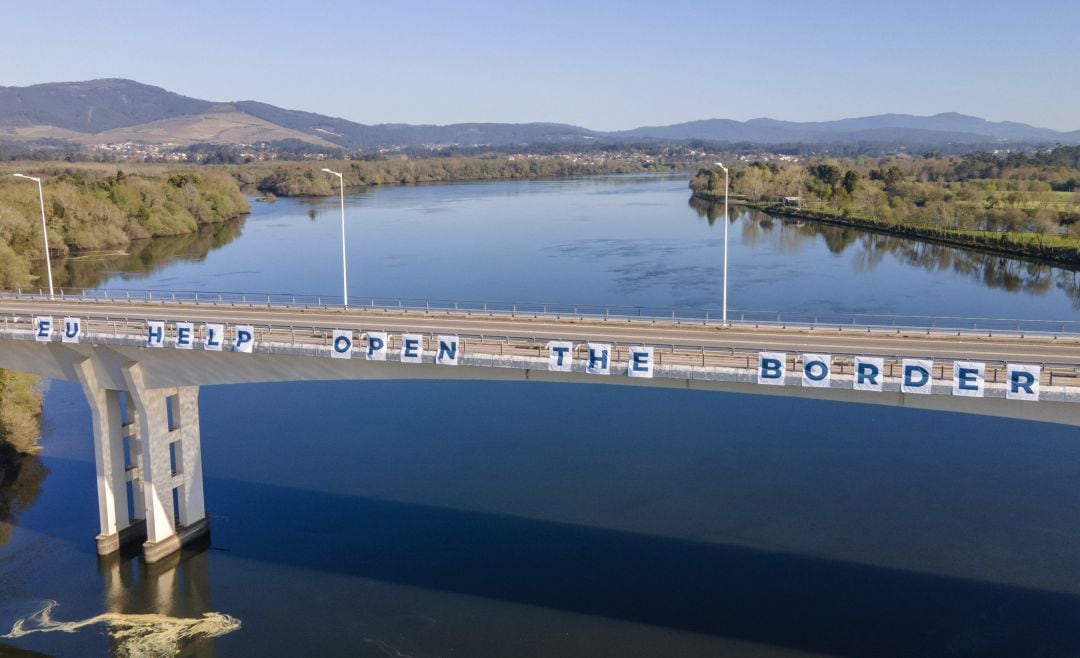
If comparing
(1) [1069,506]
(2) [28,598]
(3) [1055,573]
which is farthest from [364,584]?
(1) [1069,506]

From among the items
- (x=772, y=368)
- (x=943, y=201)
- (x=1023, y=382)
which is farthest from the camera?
(x=943, y=201)

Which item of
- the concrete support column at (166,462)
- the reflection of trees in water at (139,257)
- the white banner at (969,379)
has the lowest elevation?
the concrete support column at (166,462)

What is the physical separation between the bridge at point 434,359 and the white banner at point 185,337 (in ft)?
0.11

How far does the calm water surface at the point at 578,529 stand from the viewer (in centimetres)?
2481

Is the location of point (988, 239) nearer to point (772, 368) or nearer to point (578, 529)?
point (578, 529)

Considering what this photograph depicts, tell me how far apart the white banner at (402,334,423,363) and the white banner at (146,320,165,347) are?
7474mm

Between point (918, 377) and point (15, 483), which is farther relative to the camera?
point (15, 483)

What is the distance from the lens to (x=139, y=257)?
88.1m

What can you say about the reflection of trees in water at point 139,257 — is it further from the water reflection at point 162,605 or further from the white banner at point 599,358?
the white banner at point 599,358

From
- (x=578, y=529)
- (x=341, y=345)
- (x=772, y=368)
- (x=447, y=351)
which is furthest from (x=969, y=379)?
(x=341, y=345)

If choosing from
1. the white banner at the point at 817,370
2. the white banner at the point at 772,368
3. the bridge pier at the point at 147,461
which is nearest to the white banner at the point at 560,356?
the white banner at the point at 772,368

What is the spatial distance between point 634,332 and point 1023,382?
1057cm

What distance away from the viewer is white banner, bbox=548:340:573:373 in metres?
22.8

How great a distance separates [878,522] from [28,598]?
87.0 ft
